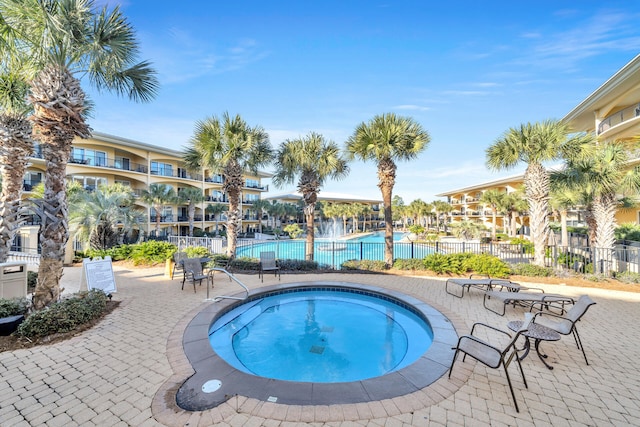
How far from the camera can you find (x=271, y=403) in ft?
10.7

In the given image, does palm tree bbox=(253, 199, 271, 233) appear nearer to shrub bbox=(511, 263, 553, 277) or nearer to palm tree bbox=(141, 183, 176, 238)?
palm tree bbox=(141, 183, 176, 238)

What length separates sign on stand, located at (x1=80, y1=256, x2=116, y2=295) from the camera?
7344 millimetres

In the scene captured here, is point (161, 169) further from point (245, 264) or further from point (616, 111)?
point (616, 111)

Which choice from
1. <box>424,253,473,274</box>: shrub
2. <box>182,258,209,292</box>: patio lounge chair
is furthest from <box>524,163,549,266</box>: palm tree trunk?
<box>182,258,209,292</box>: patio lounge chair

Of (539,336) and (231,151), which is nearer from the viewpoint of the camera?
(539,336)

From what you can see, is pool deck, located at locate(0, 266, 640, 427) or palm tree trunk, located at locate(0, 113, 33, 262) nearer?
pool deck, located at locate(0, 266, 640, 427)

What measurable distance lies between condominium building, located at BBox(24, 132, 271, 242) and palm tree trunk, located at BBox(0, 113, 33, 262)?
1361 centimetres

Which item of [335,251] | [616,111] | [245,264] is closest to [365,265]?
[245,264]

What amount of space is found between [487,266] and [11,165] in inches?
686

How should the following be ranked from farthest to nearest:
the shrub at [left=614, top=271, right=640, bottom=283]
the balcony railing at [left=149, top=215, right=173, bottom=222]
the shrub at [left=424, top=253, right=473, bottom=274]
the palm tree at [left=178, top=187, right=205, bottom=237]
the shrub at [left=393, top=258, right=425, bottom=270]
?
the palm tree at [left=178, top=187, right=205, bottom=237] → the balcony railing at [left=149, top=215, right=173, bottom=222] → the shrub at [left=393, top=258, right=425, bottom=270] → the shrub at [left=424, top=253, right=473, bottom=274] → the shrub at [left=614, top=271, right=640, bottom=283]

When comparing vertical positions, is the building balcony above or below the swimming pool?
above

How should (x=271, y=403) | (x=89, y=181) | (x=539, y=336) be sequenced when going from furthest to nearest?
(x=89, y=181) < (x=539, y=336) < (x=271, y=403)

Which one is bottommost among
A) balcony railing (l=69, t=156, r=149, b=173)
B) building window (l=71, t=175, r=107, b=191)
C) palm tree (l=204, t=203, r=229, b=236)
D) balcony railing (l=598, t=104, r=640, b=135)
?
palm tree (l=204, t=203, r=229, b=236)

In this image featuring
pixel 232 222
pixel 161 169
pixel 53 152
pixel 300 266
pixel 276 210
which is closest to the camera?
pixel 53 152
